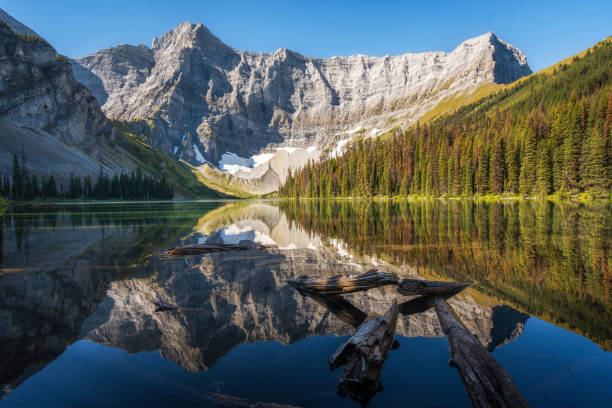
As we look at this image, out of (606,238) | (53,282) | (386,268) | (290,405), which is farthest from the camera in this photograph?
(606,238)

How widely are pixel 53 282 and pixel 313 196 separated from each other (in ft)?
451

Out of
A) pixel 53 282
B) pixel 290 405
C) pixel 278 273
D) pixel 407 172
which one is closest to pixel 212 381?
pixel 290 405

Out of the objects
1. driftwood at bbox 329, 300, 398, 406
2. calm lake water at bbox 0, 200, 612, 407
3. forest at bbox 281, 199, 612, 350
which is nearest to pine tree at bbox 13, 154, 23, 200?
calm lake water at bbox 0, 200, 612, 407

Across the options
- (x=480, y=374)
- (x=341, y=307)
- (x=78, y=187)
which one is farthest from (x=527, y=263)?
(x=78, y=187)

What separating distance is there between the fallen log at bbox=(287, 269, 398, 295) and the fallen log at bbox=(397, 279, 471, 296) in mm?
416

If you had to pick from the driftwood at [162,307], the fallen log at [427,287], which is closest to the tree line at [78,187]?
the driftwood at [162,307]

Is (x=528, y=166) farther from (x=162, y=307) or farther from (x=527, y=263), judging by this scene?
(x=162, y=307)

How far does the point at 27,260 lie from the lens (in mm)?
13555

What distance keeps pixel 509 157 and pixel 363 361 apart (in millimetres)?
87123

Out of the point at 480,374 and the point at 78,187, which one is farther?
the point at 78,187

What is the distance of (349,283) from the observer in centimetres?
827

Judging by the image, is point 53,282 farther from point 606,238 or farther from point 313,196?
point 313,196

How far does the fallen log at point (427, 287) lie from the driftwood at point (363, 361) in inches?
124

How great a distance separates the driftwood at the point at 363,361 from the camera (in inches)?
169
